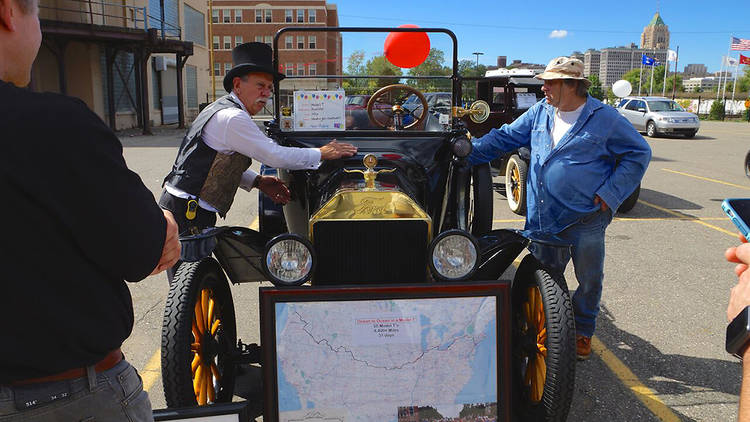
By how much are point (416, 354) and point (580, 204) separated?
5.00ft

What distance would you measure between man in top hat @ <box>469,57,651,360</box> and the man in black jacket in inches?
101

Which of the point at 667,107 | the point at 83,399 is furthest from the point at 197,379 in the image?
the point at 667,107

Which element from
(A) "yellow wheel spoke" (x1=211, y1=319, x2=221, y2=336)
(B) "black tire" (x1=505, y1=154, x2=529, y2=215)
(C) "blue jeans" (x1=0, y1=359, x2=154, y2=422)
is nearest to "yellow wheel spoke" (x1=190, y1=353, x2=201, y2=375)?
(A) "yellow wheel spoke" (x1=211, y1=319, x2=221, y2=336)

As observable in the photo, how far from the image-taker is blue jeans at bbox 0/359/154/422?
1.19 metres

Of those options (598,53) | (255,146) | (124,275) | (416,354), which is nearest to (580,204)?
(416,354)

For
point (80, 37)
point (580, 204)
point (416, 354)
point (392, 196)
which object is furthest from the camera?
point (80, 37)

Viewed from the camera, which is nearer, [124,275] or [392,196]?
[124,275]

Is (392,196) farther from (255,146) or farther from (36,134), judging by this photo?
(36,134)

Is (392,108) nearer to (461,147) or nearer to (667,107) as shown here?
(461,147)

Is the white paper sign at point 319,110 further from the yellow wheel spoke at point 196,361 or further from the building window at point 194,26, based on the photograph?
the building window at point 194,26

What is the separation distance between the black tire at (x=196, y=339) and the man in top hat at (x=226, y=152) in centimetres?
38

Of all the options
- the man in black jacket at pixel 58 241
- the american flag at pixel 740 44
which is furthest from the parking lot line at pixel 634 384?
the american flag at pixel 740 44

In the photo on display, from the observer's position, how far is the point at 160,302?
4.59m

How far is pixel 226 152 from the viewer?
3062mm
